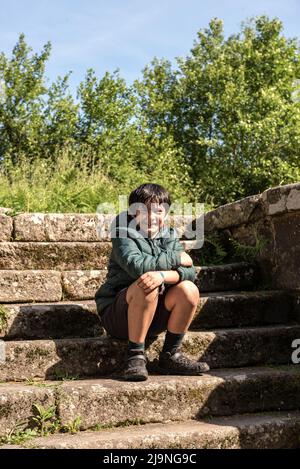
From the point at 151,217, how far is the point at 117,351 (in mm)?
832

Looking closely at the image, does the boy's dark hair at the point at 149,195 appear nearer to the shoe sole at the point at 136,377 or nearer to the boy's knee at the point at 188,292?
the boy's knee at the point at 188,292

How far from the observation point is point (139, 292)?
3.27m

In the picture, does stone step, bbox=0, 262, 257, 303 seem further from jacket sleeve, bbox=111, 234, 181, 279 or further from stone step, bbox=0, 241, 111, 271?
jacket sleeve, bbox=111, 234, 181, 279

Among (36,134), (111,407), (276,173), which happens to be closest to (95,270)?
(111,407)

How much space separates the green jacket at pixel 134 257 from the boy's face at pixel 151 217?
0.16ft

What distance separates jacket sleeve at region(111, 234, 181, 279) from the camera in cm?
334

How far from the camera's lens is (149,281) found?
10.6 feet

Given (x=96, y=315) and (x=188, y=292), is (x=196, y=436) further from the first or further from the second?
(x=96, y=315)

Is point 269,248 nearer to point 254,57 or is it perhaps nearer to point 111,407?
point 111,407

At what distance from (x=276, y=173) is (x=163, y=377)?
10.1 m

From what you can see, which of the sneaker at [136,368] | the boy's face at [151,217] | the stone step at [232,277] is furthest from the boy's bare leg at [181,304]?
the stone step at [232,277]

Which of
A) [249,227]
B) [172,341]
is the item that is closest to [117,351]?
[172,341]

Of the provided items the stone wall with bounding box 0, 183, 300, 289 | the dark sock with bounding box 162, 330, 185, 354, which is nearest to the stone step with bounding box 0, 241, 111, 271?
the stone wall with bounding box 0, 183, 300, 289

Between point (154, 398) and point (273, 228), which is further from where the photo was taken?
point (273, 228)
